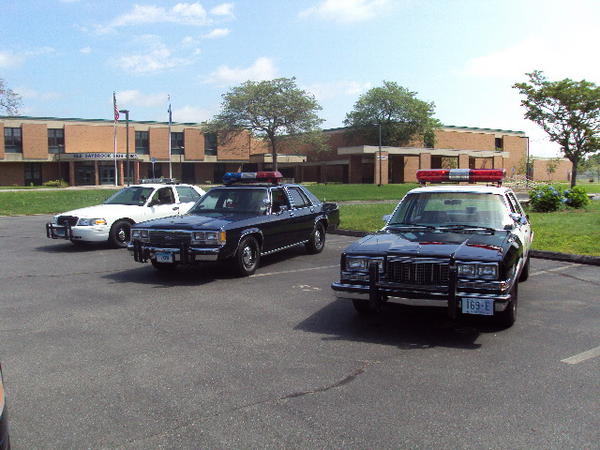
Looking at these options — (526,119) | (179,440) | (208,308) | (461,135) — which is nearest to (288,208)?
(208,308)

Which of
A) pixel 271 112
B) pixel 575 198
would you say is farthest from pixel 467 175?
pixel 271 112

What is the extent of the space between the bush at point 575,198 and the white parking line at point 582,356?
17.0 meters

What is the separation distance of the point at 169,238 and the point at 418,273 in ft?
15.3

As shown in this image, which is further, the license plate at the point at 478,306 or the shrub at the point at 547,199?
the shrub at the point at 547,199

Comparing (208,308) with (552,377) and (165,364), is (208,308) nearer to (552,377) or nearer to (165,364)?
(165,364)

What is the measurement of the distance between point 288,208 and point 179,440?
7488 mm

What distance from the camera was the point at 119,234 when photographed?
1271 centimetres

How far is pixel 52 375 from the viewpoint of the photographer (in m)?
4.60

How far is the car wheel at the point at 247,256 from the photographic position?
9.02 m

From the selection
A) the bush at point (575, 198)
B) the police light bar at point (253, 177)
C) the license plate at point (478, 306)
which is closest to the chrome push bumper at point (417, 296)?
the license plate at point (478, 306)

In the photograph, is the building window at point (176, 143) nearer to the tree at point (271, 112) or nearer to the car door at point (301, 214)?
the tree at point (271, 112)

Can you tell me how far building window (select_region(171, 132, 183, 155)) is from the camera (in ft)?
228

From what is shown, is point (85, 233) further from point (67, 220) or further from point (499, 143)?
point (499, 143)

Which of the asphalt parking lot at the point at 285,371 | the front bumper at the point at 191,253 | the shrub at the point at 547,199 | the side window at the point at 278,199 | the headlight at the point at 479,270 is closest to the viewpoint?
the asphalt parking lot at the point at 285,371
